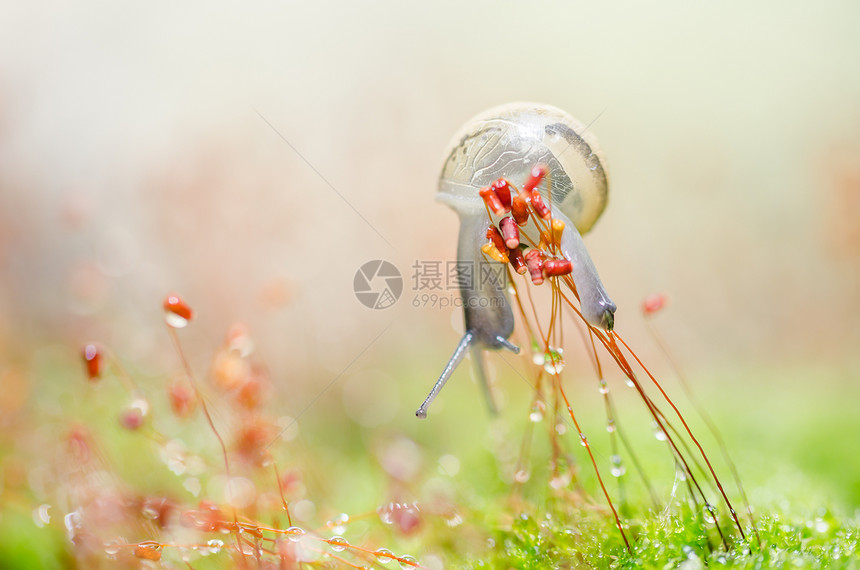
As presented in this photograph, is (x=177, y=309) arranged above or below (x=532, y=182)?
below

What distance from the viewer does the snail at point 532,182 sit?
0.65 metres

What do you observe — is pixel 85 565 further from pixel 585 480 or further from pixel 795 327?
pixel 795 327

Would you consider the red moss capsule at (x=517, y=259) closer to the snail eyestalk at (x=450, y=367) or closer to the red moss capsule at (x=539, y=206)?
the red moss capsule at (x=539, y=206)

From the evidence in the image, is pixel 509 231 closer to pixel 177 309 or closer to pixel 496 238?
pixel 496 238

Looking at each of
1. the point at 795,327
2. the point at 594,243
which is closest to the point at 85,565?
the point at 594,243

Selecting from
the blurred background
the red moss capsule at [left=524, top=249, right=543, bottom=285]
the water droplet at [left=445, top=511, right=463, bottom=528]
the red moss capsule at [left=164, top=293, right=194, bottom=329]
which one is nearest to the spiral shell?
the red moss capsule at [left=524, top=249, right=543, bottom=285]

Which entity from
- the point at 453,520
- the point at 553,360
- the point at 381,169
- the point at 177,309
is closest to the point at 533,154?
the point at 553,360

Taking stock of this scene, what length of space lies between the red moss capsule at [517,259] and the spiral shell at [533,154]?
89mm

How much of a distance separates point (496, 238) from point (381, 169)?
1.26 metres

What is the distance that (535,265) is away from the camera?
61 cm

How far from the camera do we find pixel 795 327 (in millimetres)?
1781

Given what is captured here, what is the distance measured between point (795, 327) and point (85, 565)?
1.91 meters

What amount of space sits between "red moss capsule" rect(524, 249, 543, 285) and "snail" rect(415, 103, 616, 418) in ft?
0.09

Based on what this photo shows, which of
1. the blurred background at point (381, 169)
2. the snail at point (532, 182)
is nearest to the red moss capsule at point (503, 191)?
the snail at point (532, 182)
